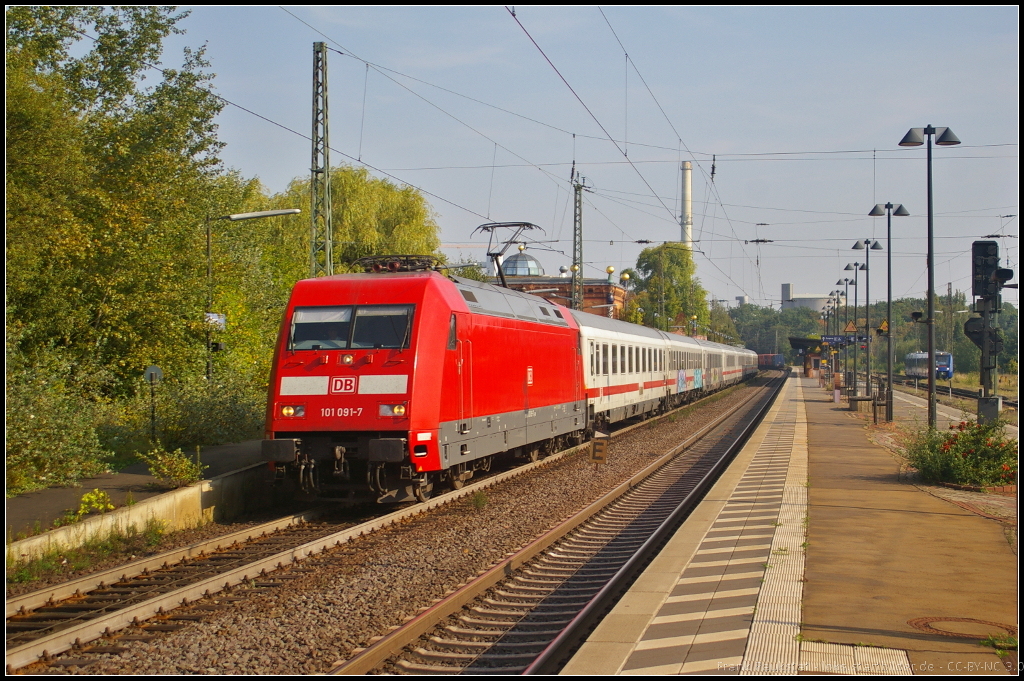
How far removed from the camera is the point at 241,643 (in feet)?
23.0

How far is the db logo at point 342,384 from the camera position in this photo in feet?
39.5

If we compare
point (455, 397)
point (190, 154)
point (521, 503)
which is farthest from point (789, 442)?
point (190, 154)

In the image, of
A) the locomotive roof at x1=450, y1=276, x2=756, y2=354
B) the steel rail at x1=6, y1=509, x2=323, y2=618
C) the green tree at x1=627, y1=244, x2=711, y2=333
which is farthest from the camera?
the green tree at x1=627, y1=244, x2=711, y2=333

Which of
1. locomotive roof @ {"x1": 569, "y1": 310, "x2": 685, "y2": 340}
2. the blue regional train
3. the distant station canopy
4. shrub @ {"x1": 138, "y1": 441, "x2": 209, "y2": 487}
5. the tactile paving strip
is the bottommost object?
the tactile paving strip

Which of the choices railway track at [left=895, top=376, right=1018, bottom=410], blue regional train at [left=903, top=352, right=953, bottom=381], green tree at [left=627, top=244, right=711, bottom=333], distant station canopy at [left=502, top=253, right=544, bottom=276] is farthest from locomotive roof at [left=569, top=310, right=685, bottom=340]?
distant station canopy at [left=502, top=253, right=544, bottom=276]

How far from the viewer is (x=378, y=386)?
12.0m

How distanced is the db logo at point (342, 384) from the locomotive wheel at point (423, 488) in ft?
5.38

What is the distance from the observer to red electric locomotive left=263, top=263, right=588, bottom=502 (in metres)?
11.9

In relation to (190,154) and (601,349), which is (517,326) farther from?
(190,154)

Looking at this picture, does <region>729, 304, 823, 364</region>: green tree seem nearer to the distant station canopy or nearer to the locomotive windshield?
the distant station canopy

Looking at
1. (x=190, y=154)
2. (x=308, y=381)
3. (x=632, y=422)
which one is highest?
(x=190, y=154)

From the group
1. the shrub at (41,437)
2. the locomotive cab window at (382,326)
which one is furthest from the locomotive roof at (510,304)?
the shrub at (41,437)

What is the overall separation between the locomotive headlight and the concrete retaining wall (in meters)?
1.83

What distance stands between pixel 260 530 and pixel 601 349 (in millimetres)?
13889
